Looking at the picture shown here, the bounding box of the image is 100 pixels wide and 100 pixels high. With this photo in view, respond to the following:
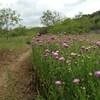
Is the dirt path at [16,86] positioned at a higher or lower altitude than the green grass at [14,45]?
higher

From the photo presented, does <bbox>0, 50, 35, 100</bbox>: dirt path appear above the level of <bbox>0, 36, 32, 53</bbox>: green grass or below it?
above

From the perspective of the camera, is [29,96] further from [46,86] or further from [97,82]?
[97,82]

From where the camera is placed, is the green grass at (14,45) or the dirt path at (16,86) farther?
the green grass at (14,45)

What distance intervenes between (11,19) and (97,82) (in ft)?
110

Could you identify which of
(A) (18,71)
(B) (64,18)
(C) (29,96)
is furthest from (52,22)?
(C) (29,96)

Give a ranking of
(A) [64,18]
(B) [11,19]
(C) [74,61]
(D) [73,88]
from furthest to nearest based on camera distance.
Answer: (A) [64,18]
(B) [11,19]
(C) [74,61]
(D) [73,88]

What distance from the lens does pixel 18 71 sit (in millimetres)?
13258

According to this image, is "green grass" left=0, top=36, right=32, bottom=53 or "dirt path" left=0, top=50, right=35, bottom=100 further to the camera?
"green grass" left=0, top=36, right=32, bottom=53

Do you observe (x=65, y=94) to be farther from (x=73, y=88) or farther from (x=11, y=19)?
(x=11, y=19)

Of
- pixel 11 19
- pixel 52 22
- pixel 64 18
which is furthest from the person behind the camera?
pixel 64 18

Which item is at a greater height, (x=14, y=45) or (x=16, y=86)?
(x=16, y=86)

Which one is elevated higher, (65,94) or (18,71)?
(65,94)

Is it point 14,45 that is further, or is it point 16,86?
point 14,45

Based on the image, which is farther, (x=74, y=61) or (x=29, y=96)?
(x=29, y=96)
